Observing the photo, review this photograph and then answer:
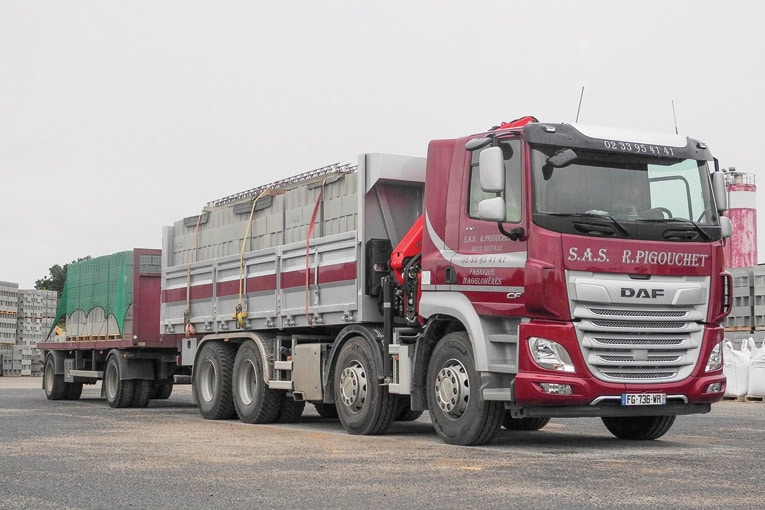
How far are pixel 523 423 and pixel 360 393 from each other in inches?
91.3

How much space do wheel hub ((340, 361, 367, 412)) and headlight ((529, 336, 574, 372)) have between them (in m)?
2.82

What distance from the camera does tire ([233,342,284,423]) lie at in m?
15.5

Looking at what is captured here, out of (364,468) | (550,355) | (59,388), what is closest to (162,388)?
(59,388)

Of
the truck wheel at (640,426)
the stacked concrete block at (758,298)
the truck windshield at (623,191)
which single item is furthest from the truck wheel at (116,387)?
the stacked concrete block at (758,298)

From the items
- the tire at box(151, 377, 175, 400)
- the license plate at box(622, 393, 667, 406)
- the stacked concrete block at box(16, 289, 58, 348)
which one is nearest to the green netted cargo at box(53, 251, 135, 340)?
the tire at box(151, 377, 175, 400)

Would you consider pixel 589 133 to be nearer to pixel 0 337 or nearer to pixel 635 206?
pixel 635 206

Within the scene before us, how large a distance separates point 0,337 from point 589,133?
3776 centimetres

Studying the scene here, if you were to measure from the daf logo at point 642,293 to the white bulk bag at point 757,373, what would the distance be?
1146 cm

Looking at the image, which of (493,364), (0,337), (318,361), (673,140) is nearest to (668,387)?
(493,364)

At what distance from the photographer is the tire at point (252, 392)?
51.0ft

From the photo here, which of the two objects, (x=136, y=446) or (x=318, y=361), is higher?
(x=318, y=361)

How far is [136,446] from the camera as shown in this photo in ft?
38.8

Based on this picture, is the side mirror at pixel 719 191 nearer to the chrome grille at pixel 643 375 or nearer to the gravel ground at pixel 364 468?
the chrome grille at pixel 643 375

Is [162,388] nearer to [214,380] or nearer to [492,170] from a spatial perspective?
[214,380]
